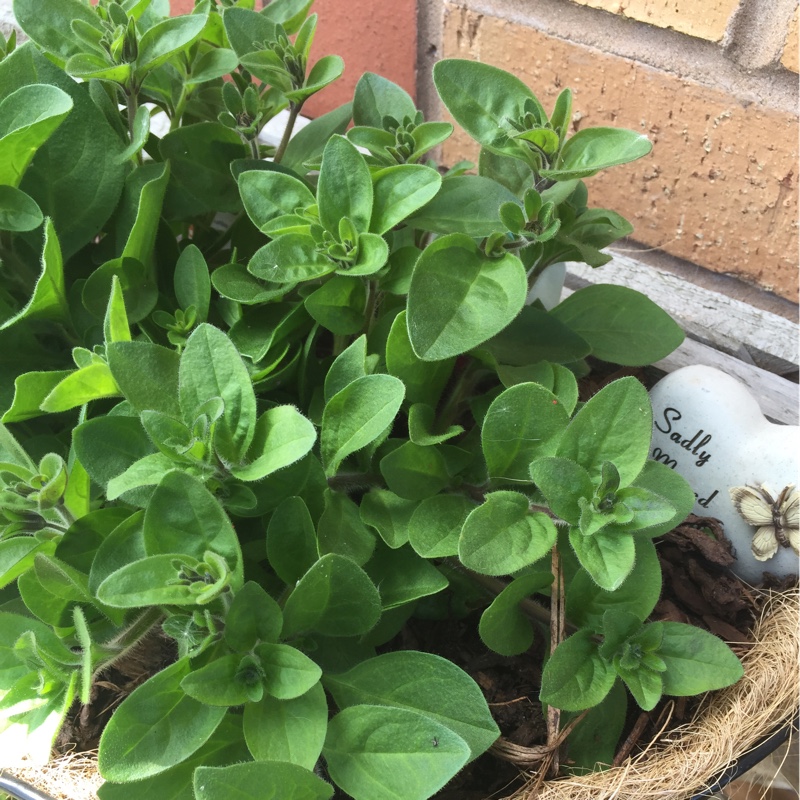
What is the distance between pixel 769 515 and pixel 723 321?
13.6 inches

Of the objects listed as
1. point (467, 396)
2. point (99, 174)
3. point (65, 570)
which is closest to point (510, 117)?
point (467, 396)

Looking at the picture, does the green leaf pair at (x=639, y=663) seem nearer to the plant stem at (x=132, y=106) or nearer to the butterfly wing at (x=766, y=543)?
the butterfly wing at (x=766, y=543)

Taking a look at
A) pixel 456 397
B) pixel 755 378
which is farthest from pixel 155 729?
pixel 755 378

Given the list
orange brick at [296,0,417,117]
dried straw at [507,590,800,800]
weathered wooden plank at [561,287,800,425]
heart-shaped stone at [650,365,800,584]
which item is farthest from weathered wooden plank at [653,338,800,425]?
orange brick at [296,0,417,117]

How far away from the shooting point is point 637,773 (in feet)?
1.72

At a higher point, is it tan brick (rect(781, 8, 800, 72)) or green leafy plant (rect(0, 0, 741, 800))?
tan brick (rect(781, 8, 800, 72))

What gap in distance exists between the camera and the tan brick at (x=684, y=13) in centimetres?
80

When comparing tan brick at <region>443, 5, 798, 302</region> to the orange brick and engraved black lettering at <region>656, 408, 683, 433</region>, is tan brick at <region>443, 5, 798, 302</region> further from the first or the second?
engraved black lettering at <region>656, 408, 683, 433</region>

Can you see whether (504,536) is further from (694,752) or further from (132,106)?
(132,106)

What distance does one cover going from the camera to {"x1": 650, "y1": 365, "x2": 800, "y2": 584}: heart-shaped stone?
65 cm

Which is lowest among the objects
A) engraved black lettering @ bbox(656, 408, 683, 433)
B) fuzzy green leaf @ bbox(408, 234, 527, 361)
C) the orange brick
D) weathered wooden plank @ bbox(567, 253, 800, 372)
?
engraved black lettering @ bbox(656, 408, 683, 433)

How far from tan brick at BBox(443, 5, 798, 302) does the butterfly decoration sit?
36 cm

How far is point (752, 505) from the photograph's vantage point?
25.2 inches

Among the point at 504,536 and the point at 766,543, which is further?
the point at 766,543
